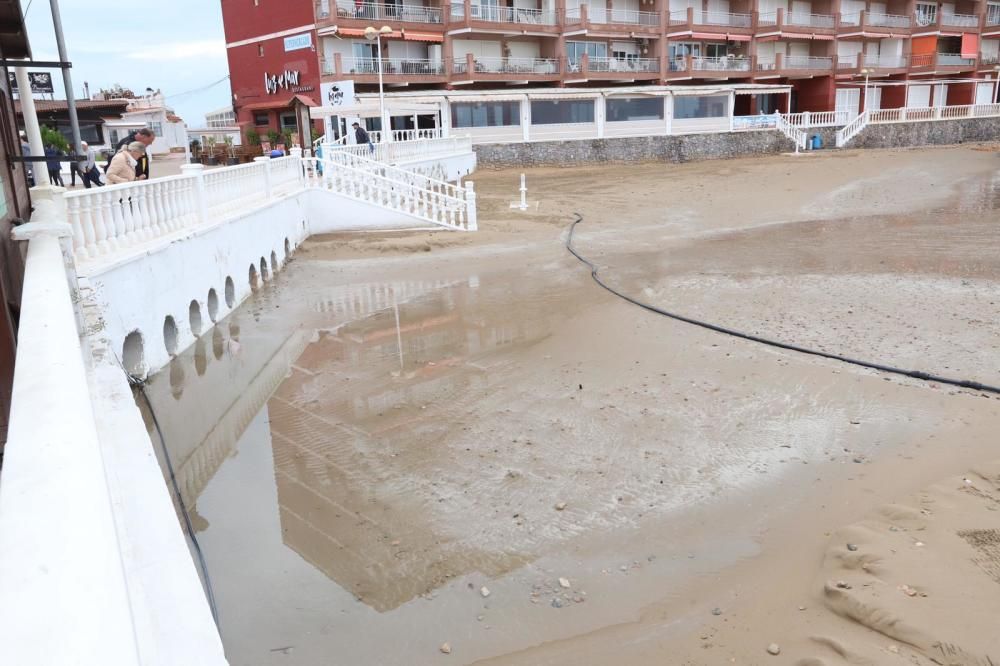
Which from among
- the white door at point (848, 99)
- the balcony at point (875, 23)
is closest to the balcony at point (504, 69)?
the white door at point (848, 99)

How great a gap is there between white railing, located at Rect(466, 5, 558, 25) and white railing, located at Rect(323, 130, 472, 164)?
921 cm

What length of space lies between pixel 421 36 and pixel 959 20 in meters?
43.7

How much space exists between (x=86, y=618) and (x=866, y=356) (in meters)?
8.69

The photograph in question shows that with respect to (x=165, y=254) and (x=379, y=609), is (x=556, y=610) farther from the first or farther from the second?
(x=165, y=254)

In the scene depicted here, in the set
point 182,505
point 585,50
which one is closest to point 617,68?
point 585,50

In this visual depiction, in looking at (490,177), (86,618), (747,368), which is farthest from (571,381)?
(490,177)

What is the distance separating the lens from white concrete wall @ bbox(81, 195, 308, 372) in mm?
7547

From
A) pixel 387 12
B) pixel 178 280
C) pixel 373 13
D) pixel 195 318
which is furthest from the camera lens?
pixel 387 12

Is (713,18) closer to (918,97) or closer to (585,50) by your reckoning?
(585,50)

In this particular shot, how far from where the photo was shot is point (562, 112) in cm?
3909

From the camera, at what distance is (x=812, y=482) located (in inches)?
224

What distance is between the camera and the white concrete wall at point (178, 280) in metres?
7.55

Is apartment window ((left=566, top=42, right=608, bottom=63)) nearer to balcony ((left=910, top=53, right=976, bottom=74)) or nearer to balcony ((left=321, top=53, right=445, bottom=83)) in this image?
balcony ((left=321, top=53, right=445, bottom=83))

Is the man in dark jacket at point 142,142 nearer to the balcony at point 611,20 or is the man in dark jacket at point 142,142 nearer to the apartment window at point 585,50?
the balcony at point 611,20
